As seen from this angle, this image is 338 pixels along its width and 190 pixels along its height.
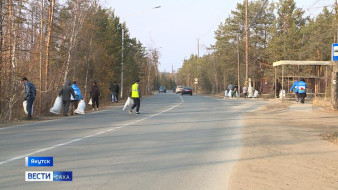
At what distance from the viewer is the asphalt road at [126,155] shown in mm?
5816

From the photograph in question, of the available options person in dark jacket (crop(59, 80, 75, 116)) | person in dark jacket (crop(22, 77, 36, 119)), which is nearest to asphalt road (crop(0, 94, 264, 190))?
person in dark jacket (crop(22, 77, 36, 119))

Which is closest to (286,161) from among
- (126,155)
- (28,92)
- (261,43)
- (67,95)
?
(126,155)

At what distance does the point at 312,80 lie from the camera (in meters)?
40.8

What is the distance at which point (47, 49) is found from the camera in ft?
68.7

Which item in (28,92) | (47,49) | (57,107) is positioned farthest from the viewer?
(47,49)

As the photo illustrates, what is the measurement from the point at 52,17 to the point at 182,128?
12.0 meters

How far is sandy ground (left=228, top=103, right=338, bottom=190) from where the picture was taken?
5.93m

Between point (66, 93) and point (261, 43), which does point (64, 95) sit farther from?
point (261, 43)

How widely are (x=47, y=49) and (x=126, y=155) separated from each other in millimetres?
14773

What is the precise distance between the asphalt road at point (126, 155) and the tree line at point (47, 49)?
5666 millimetres

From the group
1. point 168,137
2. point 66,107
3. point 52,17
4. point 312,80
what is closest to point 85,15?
point 52,17

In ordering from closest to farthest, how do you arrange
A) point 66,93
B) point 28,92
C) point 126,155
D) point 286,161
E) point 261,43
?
point 286,161, point 126,155, point 28,92, point 66,93, point 261,43

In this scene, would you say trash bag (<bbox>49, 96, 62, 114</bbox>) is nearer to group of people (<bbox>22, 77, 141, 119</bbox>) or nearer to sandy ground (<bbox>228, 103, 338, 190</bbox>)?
group of people (<bbox>22, 77, 141, 119</bbox>)

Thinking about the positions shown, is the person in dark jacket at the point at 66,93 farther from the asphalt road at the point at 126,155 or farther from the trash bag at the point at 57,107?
the asphalt road at the point at 126,155
